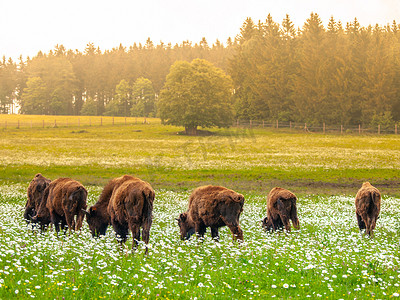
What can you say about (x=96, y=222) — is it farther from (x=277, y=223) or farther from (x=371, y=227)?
(x=371, y=227)

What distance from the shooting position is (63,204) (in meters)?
13.2

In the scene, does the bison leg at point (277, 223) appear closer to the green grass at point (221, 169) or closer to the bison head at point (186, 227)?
the bison head at point (186, 227)

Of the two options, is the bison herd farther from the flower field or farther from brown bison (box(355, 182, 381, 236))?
the flower field

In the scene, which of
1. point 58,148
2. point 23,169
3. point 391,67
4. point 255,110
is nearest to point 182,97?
point 255,110

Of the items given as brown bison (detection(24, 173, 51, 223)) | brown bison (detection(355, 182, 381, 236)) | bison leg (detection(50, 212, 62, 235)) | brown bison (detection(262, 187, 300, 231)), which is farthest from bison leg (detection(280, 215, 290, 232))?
brown bison (detection(24, 173, 51, 223))

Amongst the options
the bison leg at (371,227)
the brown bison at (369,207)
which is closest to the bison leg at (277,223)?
the brown bison at (369,207)

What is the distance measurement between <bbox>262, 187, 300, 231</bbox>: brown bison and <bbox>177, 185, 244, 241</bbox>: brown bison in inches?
102

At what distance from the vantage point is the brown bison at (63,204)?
42.9ft

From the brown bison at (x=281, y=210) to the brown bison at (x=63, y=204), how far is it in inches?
256

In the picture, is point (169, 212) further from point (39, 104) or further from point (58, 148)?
point (39, 104)

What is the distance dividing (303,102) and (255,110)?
42.9 feet

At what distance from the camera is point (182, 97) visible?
9012 cm

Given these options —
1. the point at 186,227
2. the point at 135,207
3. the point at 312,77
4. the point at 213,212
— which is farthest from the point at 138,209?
the point at 312,77

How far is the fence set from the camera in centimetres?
8794
